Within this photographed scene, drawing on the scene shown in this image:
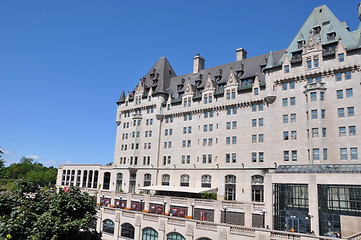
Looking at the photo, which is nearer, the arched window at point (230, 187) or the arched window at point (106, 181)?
the arched window at point (230, 187)

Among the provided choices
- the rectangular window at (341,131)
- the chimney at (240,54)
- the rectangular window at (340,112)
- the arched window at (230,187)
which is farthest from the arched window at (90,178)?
the rectangular window at (340,112)

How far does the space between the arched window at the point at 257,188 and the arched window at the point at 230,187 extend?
12.7 feet

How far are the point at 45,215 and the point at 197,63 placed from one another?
165ft

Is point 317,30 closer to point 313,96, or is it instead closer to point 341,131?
point 313,96

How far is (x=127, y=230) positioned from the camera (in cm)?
4281

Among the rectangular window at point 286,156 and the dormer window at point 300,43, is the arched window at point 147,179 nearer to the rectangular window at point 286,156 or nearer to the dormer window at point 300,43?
the rectangular window at point 286,156

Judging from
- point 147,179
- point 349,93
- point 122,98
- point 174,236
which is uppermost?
point 122,98

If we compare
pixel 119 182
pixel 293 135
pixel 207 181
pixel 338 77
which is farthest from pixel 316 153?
pixel 119 182

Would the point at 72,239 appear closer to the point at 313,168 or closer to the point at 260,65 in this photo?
the point at 313,168

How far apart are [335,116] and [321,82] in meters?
5.90

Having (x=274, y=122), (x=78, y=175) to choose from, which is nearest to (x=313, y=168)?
(x=274, y=122)

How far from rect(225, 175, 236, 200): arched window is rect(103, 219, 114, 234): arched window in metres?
21.4

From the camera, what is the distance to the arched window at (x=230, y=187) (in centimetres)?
5425

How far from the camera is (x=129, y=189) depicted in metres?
68.9
